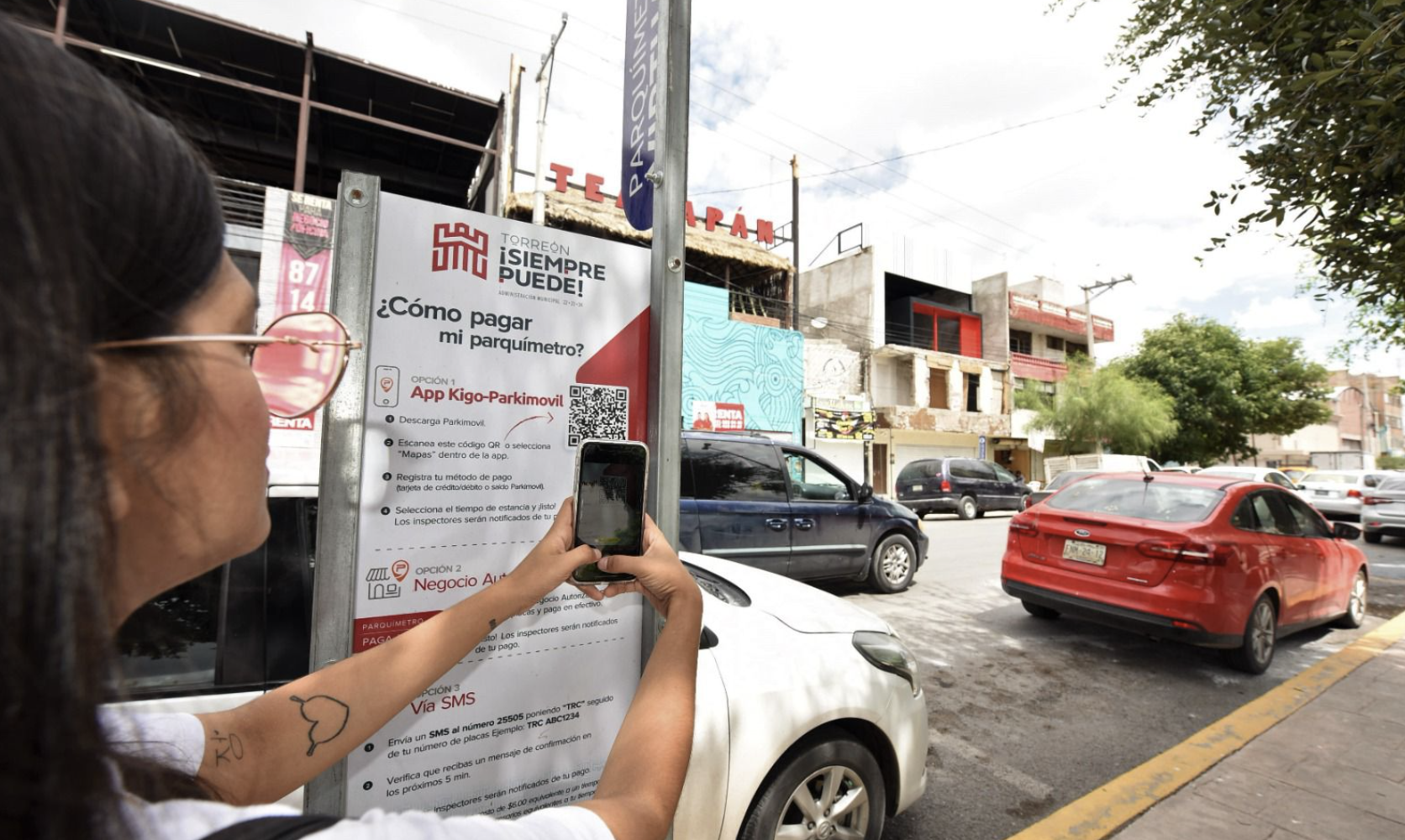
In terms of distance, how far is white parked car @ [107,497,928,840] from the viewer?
2041 mm

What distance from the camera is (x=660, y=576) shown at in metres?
1.29

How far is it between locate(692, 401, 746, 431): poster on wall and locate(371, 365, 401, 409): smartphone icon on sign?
1523cm

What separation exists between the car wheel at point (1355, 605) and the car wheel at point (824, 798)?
6768mm

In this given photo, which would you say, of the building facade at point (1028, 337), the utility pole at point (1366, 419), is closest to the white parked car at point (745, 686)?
the building facade at point (1028, 337)

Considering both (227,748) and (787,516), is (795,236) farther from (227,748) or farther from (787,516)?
(227,748)

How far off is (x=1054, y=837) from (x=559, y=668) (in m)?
2.52

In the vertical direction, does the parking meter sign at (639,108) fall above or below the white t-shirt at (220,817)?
above

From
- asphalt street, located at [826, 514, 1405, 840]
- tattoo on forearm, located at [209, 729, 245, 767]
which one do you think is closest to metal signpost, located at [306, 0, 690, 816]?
tattoo on forearm, located at [209, 729, 245, 767]

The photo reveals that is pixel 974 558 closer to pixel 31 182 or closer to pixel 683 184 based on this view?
pixel 683 184

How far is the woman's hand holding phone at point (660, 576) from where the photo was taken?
1.27 meters

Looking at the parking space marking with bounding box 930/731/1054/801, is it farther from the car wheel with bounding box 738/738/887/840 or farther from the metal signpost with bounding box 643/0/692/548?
the metal signpost with bounding box 643/0/692/548

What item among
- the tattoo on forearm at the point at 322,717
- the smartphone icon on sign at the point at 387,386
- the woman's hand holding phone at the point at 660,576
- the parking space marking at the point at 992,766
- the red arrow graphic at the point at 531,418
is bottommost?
the parking space marking at the point at 992,766

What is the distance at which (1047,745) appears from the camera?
3770mm

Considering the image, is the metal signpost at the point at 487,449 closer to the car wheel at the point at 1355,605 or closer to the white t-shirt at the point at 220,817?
the white t-shirt at the point at 220,817
